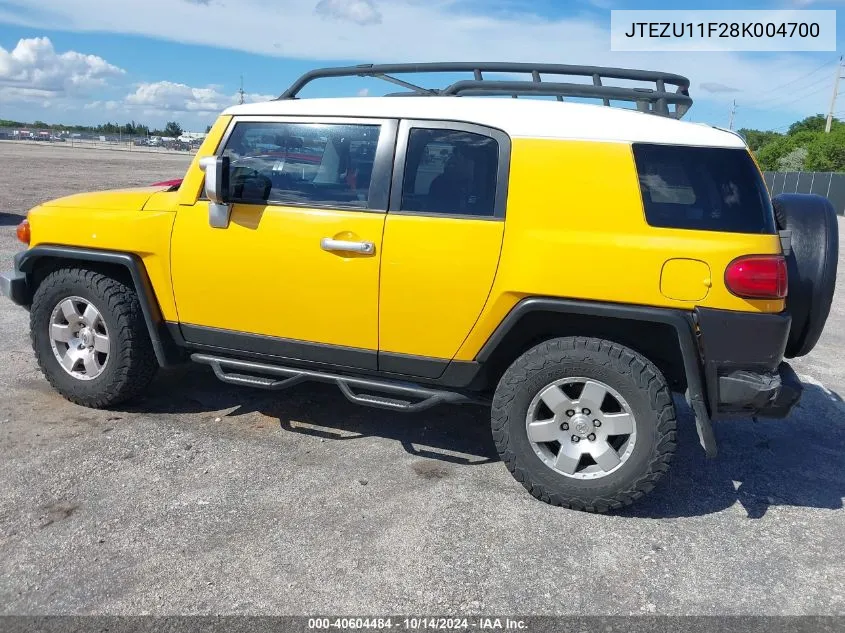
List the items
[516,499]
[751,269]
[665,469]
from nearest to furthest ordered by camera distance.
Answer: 1. [751,269]
2. [665,469]
3. [516,499]

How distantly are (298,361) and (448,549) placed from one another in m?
1.41

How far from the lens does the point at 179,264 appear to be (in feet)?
13.4

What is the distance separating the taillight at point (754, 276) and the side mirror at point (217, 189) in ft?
8.34


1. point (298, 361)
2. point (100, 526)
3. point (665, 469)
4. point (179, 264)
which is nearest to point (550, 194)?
point (665, 469)

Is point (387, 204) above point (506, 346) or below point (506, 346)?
above

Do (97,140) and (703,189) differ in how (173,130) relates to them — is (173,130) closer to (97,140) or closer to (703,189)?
(97,140)

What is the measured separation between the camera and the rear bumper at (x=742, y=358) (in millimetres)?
3195

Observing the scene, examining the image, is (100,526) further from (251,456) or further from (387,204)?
(387,204)

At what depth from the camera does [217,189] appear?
3818 mm

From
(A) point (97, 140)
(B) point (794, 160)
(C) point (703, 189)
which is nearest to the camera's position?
(C) point (703, 189)

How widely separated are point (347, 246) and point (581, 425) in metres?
1.47

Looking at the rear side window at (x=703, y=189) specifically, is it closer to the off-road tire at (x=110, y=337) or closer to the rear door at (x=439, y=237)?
the rear door at (x=439, y=237)

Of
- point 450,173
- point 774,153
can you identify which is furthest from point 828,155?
point 450,173

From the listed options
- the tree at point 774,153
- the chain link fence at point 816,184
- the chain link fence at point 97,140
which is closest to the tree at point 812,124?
the tree at point 774,153
